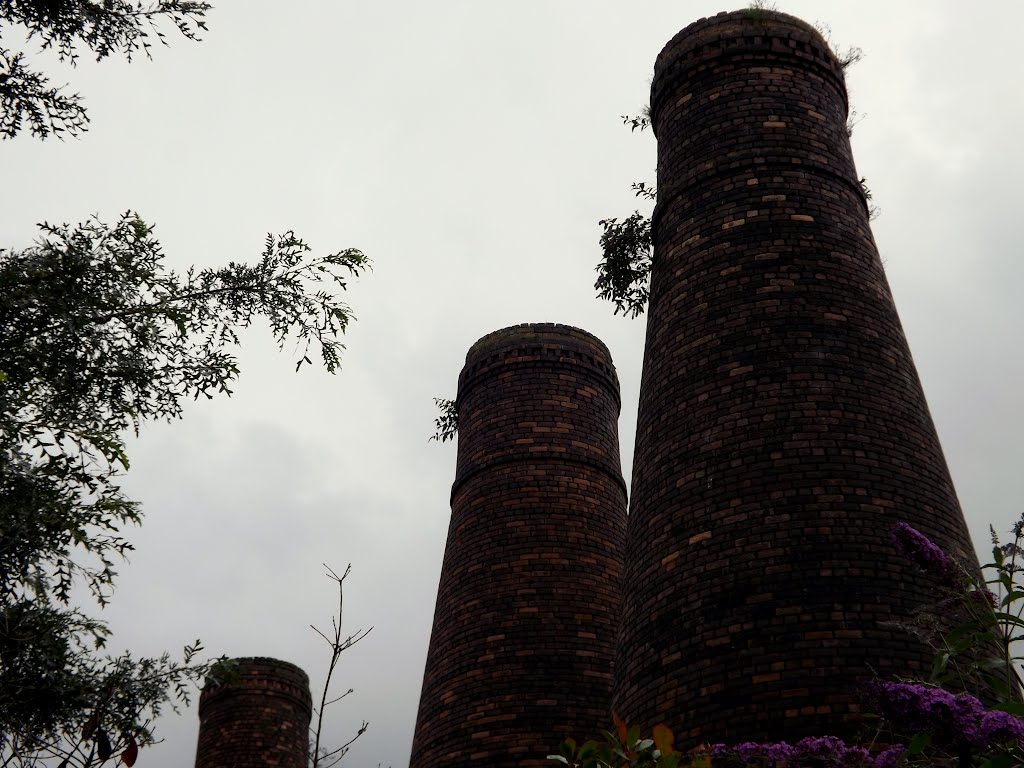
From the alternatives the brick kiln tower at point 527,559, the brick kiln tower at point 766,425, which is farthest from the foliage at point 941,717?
the brick kiln tower at point 527,559

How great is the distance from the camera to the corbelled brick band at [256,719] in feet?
59.1

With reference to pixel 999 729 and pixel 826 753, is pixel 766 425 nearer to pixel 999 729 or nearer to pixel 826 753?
pixel 826 753

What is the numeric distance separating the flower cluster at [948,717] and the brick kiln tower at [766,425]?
2.44m

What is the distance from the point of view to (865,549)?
7316 mm

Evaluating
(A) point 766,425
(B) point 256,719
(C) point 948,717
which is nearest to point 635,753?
(C) point 948,717

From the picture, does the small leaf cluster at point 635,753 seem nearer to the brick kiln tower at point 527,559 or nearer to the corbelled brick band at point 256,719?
the brick kiln tower at point 527,559

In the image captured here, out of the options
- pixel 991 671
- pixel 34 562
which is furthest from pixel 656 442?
pixel 34 562

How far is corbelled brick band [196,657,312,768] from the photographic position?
709 inches

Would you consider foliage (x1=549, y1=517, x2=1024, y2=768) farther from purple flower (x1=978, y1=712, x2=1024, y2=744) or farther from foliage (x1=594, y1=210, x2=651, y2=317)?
foliage (x1=594, y1=210, x2=651, y2=317)

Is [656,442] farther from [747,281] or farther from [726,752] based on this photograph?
[726,752]

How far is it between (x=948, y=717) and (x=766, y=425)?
392cm

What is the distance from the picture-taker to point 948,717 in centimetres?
422

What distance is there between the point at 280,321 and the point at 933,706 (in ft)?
22.5

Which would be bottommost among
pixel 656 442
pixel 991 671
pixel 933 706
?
pixel 933 706
